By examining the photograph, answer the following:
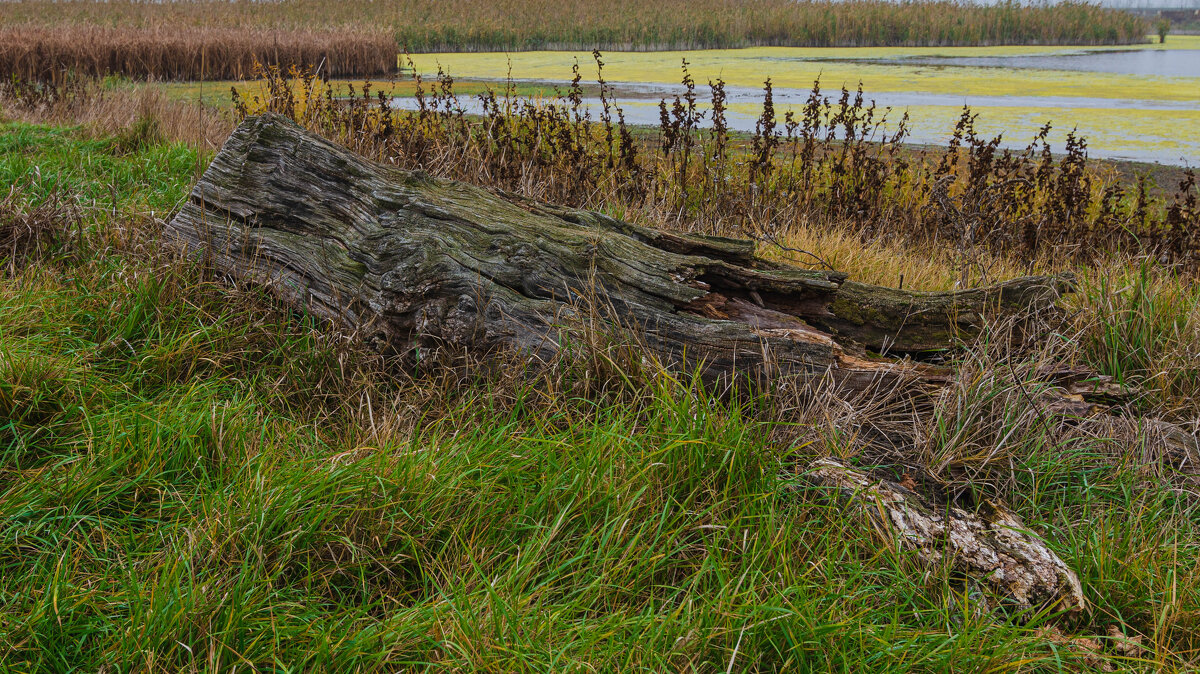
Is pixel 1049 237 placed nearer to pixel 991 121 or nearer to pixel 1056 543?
pixel 1056 543

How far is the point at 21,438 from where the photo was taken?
2301 millimetres

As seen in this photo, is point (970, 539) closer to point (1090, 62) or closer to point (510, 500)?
point (510, 500)

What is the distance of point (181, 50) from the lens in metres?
16.0

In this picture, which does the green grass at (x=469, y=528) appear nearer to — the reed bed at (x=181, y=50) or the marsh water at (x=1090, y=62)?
the reed bed at (x=181, y=50)

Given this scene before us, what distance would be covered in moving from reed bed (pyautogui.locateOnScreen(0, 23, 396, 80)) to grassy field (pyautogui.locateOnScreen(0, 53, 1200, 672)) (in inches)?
440

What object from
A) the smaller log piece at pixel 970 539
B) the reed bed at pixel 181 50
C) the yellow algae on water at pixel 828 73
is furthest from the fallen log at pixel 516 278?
the reed bed at pixel 181 50

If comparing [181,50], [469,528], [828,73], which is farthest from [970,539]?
[181,50]

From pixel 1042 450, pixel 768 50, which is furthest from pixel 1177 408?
pixel 768 50

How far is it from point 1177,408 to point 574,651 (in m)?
2.58

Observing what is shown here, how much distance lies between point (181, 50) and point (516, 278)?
16581mm

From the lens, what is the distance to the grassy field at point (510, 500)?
1.69 metres

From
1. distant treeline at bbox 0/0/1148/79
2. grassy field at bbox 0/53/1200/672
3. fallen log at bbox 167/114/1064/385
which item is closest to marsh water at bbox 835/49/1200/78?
distant treeline at bbox 0/0/1148/79

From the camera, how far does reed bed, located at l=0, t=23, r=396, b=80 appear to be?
12.7 metres

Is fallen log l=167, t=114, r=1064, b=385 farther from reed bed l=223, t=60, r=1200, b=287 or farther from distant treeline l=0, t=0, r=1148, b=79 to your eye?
distant treeline l=0, t=0, r=1148, b=79
